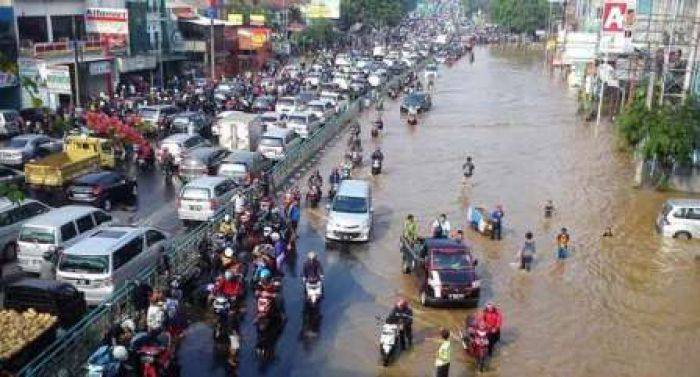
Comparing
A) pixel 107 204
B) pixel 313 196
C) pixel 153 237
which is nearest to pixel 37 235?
pixel 153 237

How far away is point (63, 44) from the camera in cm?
4634

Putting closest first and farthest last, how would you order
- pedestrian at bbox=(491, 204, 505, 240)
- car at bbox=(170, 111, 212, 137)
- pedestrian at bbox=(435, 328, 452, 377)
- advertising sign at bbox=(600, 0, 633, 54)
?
pedestrian at bbox=(435, 328, 452, 377) < pedestrian at bbox=(491, 204, 505, 240) < car at bbox=(170, 111, 212, 137) < advertising sign at bbox=(600, 0, 633, 54)

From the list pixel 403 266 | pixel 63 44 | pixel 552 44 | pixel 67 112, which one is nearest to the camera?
pixel 403 266

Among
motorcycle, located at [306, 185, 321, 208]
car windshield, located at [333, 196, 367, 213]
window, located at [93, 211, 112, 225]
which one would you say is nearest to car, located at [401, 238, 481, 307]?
car windshield, located at [333, 196, 367, 213]

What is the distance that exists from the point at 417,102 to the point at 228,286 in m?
38.6

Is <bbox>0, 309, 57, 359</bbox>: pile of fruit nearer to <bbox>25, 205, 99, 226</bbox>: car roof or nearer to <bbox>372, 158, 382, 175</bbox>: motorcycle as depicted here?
<bbox>25, 205, 99, 226</bbox>: car roof

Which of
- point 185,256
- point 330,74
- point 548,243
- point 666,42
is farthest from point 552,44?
point 185,256

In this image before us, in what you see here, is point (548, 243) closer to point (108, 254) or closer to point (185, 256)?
point (185, 256)

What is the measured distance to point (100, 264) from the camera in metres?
16.9

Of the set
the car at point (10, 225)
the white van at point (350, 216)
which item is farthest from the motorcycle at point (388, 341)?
the car at point (10, 225)

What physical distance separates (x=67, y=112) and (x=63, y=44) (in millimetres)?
5861

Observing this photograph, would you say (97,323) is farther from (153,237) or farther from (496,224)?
(496,224)

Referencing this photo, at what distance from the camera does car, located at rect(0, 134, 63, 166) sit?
31.1 m

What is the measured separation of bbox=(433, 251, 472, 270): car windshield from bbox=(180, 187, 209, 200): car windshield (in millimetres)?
8530
